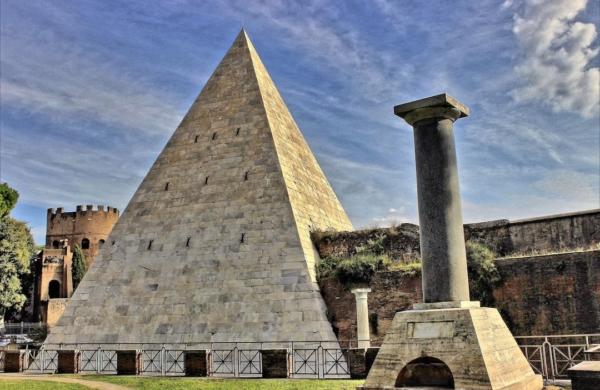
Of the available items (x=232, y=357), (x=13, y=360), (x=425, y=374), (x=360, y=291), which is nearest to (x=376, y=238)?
(x=360, y=291)

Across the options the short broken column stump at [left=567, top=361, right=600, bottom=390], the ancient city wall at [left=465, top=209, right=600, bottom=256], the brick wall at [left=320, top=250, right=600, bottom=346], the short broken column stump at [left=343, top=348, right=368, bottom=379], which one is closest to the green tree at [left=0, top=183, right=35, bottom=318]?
→ the brick wall at [left=320, top=250, right=600, bottom=346]

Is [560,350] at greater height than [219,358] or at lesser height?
greater

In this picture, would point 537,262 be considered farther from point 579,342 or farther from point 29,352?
point 29,352

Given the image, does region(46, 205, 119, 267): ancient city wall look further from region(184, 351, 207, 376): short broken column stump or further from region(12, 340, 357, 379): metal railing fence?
region(184, 351, 207, 376): short broken column stump

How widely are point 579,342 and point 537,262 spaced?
198 centimetres

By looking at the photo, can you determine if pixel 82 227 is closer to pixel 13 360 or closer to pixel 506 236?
pixel 13 360

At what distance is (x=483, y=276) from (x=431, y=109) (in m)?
7.55

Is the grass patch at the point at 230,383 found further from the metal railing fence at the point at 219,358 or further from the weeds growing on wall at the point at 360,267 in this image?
the weeds growing on wall at the point at 360,267

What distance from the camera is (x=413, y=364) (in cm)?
705

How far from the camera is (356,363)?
11.8m

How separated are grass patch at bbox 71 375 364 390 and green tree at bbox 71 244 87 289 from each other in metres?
34.4

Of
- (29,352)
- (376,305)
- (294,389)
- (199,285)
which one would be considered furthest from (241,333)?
(29,352)

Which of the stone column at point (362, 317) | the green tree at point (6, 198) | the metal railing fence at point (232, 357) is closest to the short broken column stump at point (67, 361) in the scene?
the metal railing fence at point (232, 357)

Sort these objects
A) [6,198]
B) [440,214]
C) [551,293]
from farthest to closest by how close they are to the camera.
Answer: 1. [6,198]
2. [551,293]
3. [440,214]
